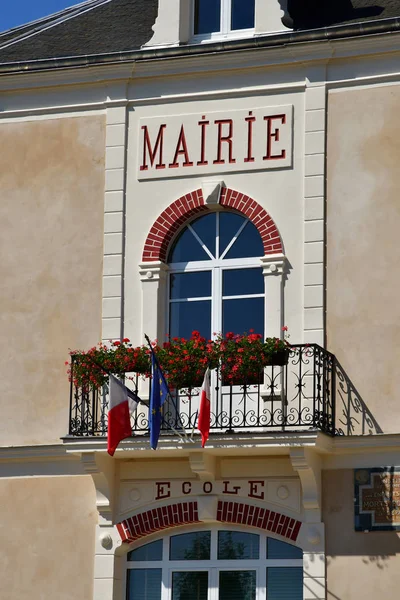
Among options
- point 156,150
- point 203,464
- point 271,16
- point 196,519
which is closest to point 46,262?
point 156,150

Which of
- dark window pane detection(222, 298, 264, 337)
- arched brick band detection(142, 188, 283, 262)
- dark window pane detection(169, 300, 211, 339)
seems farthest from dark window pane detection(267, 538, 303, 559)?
arched brick band detection(142, 188, 283, 262)

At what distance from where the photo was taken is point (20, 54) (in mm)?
21500

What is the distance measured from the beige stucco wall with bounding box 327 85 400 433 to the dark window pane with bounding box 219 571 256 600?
2286 millimetres

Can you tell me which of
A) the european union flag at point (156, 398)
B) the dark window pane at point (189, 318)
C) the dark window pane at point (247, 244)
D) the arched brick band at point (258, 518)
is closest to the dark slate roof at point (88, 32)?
the dark window pane at point (247, 244)

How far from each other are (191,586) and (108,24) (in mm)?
7772

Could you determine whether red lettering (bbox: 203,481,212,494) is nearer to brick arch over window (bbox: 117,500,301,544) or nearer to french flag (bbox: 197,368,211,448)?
brick arch over window (bbox: 117,500,301,544)

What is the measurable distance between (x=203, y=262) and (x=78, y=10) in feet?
15.8

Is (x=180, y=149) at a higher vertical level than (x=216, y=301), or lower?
higher

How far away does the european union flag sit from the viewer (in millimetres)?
18203

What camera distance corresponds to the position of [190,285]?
20.0 meters

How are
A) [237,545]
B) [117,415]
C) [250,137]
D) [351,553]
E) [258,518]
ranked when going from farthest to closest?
[250,137] < [237,545] < [258,518] < [117,415] < [351,553]

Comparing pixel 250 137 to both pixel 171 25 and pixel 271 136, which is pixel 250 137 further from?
pixel 171 25

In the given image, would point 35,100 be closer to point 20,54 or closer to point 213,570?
point 20,54

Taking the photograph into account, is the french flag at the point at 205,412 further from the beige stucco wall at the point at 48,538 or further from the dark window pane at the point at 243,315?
the beige stucco wall at the point at 48,538
